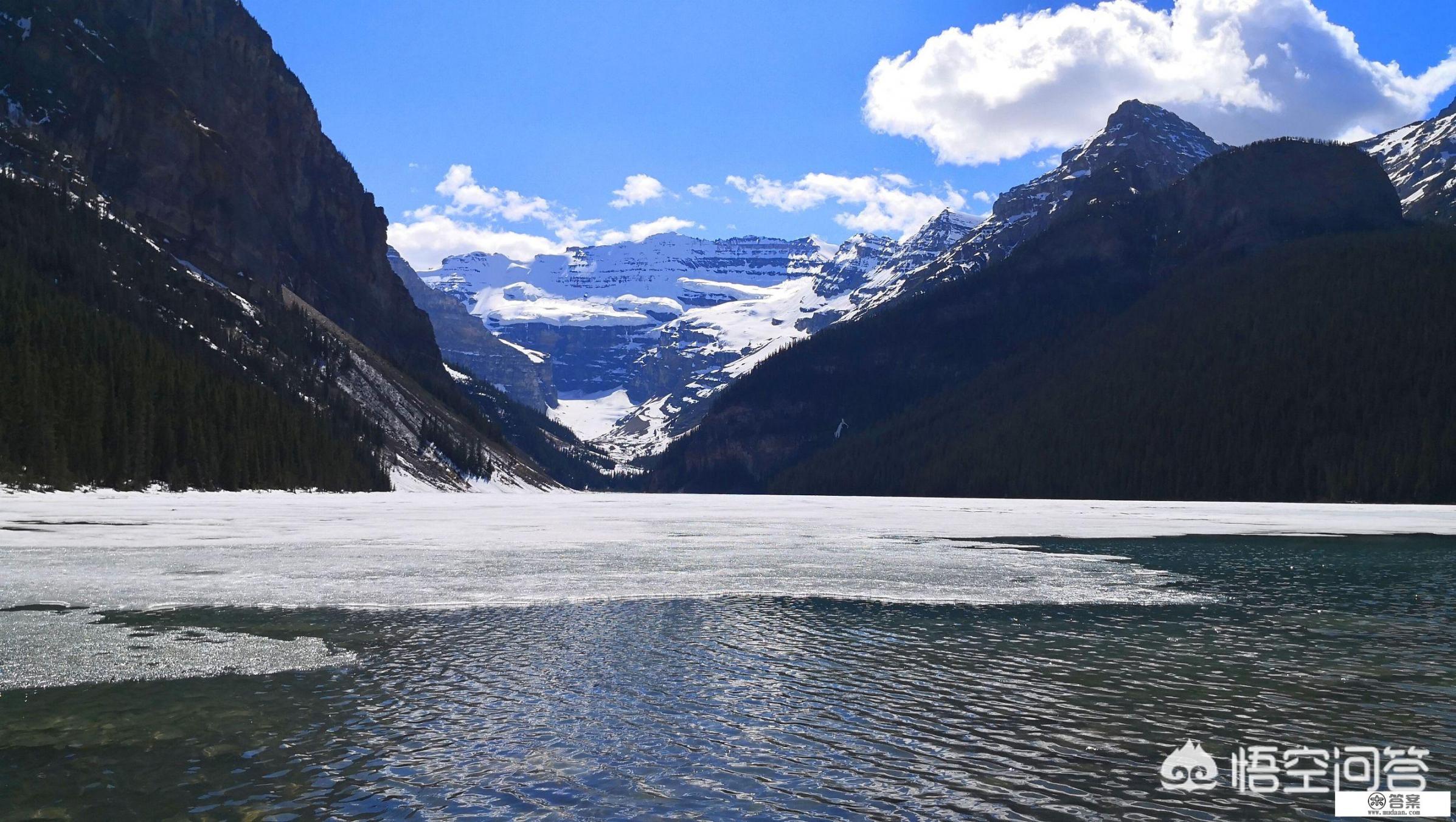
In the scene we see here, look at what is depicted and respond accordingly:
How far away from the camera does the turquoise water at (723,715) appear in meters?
14.0

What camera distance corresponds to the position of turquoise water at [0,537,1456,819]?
1402 cm

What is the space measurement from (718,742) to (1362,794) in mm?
9634

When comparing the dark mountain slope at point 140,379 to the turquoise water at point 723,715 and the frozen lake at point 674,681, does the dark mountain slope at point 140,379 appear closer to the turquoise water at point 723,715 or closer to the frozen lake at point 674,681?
the frozen lake at point 674,681

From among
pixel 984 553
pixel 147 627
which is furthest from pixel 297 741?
pixel 984 553

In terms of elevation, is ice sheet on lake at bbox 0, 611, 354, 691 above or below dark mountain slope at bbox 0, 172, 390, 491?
below

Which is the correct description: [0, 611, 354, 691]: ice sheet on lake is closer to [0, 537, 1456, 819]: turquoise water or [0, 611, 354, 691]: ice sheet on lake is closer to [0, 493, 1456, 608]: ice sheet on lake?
[0, 537, 1456, 819]: turquoise water

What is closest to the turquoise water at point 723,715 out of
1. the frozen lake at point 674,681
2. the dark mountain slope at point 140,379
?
the frozen lake at point 674,681

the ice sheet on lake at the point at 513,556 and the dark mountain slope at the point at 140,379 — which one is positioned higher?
the dark mountain slope at the point at 140,379

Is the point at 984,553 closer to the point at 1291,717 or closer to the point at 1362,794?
the point at 1291,717

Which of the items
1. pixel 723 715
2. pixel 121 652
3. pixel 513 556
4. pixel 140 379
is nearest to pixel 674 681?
pixel 723 715

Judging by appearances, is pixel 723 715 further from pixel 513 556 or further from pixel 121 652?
pixel 513 556

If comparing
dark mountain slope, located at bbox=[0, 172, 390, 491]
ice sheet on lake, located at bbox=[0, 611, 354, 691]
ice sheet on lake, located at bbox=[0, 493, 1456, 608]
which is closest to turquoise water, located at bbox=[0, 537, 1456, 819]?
ice sheet on lake, located at bbox=[0, 611, 354, 691]

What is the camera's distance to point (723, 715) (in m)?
18.7

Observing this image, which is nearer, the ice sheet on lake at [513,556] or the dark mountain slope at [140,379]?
the ice sheet on lake at [513,556]
